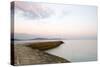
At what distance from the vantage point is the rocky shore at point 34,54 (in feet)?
8.44

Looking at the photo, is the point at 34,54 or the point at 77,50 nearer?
the point at 34,54

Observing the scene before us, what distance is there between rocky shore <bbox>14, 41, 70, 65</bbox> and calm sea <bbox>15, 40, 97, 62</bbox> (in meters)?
0.07

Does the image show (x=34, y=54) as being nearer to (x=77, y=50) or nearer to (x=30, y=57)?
Result: (x=30, y=57)

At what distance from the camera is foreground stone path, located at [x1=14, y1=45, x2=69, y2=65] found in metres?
2.56

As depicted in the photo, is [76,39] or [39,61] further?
[76,39]

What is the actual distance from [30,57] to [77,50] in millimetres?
737

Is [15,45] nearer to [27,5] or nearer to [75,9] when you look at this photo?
[27,5]

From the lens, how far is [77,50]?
9.62ft

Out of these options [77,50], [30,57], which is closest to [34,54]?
[30,57]

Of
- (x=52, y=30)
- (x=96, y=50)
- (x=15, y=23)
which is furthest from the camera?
(x=96, y=50)

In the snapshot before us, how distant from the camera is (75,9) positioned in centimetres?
292

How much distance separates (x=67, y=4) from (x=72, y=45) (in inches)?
23.9
